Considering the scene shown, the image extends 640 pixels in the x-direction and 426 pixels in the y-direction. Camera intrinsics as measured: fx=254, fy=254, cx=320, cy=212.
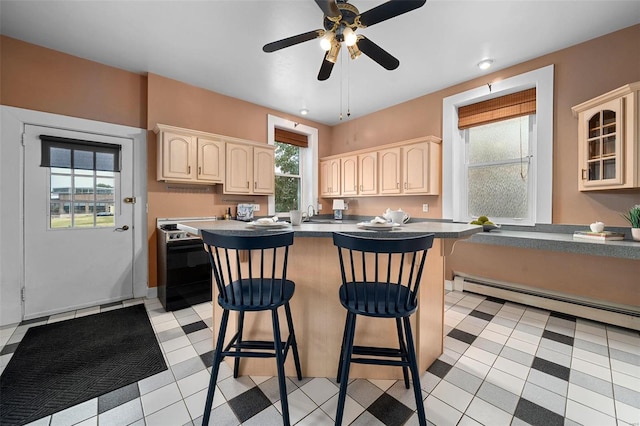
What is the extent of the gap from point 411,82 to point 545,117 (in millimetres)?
1548

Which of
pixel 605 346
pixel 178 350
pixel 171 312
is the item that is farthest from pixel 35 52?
pixel 605 346

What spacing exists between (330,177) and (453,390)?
3.74 metres

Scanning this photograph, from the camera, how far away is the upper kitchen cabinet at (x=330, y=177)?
469 centimetres

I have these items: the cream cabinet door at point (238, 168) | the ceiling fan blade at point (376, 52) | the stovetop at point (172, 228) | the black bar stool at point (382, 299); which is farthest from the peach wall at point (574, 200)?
the stovetop at point (172, 228)

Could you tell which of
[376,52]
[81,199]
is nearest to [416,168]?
[376,52]

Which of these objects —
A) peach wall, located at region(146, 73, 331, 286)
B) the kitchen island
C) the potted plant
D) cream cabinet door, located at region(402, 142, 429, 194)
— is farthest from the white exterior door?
the potted plant

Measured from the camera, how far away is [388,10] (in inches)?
62.6

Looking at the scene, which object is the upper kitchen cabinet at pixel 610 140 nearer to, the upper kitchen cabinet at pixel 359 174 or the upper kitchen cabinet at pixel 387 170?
the upper kitchen cabinet at pixel 387 170

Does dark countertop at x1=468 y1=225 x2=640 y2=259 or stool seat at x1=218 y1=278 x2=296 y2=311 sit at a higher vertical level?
dark countertop at x1=468 y1=225 x2=640 y2=259

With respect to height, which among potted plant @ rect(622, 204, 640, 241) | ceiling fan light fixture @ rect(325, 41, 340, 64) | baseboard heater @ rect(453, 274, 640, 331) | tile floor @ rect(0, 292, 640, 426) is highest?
ceiling fan light fixture @ rect(325, 41, 340, 64)

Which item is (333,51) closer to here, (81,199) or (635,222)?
(635,222)

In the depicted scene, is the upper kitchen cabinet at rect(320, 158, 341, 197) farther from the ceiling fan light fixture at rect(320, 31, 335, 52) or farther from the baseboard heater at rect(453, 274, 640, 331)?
the ceiling fan light fixture at rect(320, 31, 335, 52)

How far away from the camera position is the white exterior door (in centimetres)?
260

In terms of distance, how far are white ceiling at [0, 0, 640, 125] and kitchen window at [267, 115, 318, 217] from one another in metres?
1.28
